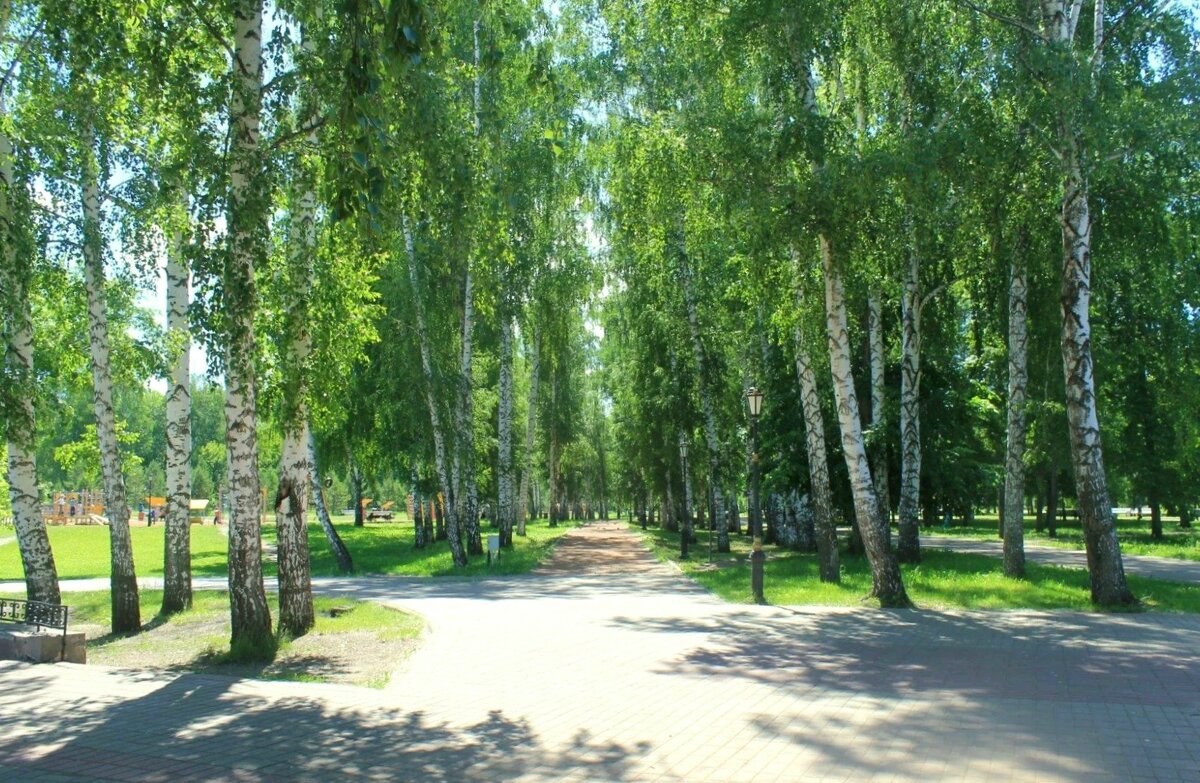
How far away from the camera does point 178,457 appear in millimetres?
14398

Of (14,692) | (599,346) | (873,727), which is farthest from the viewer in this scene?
(599,346)

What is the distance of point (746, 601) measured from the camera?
49.5 feet

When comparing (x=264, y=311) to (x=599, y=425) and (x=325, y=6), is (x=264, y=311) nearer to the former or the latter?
(x=325, y=6)

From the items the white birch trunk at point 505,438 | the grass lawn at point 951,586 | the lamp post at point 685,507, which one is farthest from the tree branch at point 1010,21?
the white birch trunk at point 505,438

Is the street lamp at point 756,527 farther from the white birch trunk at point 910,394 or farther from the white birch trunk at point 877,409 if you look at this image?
the white birch trunk at point 877,409

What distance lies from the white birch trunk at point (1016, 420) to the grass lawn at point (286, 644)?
11.1 m

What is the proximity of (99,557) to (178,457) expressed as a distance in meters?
22.3

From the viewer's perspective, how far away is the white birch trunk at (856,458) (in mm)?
13789

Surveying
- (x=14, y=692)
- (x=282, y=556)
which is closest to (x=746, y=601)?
(x=282, y=556)

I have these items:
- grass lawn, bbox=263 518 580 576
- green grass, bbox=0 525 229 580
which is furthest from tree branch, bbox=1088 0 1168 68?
green grass, bbox=0 525 229 580

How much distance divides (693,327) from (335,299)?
15951 mm

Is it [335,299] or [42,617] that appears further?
[335,299]

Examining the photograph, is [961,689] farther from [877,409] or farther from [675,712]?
[877,409]

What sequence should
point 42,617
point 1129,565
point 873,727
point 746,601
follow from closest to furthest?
point 873,727 → point 42,617 → point 746,601 → point 1129,565
